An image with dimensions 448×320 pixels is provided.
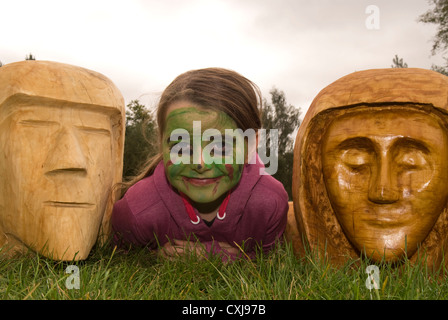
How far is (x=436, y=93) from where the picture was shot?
88.9 inches

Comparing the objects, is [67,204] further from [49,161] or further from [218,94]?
[218,94]

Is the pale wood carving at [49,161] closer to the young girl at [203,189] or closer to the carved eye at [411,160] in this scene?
the young girl at [203,189]

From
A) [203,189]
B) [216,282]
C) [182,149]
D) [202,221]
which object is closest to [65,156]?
[182,149]

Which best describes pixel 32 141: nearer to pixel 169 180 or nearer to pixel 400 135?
pixel 169 180

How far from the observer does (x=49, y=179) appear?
2387 mm

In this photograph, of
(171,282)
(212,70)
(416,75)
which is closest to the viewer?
(171,282)

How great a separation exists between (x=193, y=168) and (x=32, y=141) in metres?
0.84

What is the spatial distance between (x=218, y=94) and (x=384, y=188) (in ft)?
3.27

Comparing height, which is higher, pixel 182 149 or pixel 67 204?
pixel 182 149

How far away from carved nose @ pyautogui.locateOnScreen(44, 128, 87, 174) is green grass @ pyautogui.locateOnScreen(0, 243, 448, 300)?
0.47m

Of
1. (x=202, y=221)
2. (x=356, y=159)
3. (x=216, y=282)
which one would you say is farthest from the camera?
(x=202, y=221)

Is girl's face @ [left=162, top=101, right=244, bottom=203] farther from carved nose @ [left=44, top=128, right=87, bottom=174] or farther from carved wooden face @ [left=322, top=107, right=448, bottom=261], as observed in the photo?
carved wooden face @ [left=322, top=107, right=448, bottom=261]

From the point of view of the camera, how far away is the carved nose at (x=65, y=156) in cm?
238
